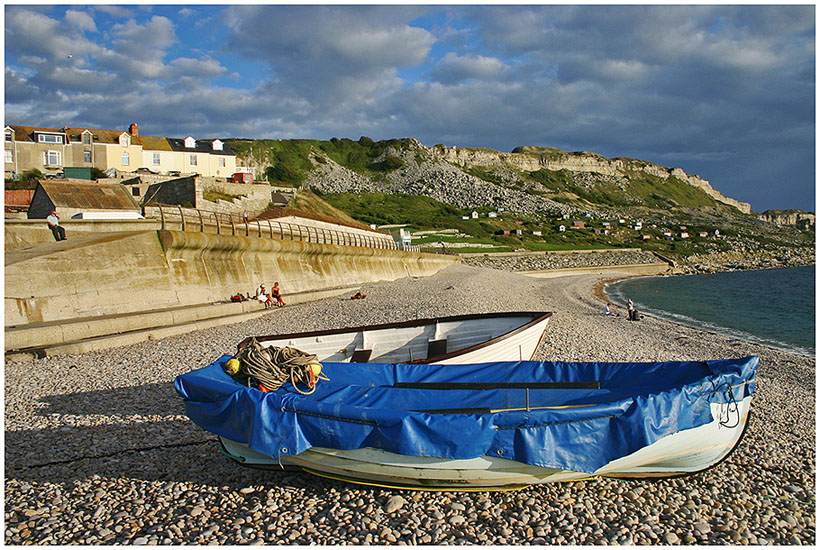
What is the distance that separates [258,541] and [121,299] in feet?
48.3

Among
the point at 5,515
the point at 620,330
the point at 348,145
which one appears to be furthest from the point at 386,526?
the point at 348,145

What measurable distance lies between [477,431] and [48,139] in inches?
2147

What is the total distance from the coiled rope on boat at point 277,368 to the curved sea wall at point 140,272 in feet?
38.5

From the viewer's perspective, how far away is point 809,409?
457 inches

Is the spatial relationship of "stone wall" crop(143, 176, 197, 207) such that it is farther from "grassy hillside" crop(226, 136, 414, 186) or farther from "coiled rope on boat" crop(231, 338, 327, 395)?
"grassy hillside" crop(226, 136, 414, 186)

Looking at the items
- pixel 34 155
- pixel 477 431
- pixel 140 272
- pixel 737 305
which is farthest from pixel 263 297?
pixel 34 155

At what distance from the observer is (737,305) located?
3616 centimetres

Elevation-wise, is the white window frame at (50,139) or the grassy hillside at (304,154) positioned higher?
the grassy hillside at (304,154)

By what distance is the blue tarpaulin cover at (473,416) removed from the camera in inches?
232

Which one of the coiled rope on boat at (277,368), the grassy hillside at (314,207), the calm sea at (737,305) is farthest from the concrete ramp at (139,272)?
the grassy hillside at (314,207)

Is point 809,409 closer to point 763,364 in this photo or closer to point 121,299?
point 763,364

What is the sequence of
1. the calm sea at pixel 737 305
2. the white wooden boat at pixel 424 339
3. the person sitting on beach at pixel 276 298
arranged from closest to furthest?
the white wooden boat at pixel 424 339 → the person sitting on beach at pixel 276 298 → the calm sea at pixel 737 305

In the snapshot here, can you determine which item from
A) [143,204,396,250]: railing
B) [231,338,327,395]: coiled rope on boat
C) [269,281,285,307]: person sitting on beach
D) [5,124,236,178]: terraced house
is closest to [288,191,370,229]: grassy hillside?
[5,124,236,178]: terraced house

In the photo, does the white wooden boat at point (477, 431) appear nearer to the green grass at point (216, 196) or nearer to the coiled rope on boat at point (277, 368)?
the coiled rope on boat at point (277, 368)
